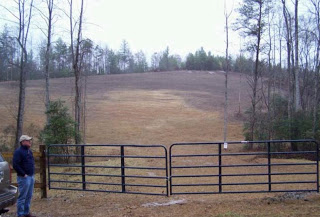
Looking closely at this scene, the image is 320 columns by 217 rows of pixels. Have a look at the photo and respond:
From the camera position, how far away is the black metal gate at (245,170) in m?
7.77

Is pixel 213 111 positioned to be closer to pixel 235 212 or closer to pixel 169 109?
pixel 169 109

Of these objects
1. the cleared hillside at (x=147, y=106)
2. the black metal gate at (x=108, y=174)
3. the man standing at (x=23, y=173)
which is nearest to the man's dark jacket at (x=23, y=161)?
the man standing at (x=23, y=173)

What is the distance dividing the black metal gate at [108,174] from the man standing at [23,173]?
1377mm

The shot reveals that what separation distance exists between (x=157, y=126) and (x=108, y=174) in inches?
1040

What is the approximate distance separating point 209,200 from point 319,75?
2143cm

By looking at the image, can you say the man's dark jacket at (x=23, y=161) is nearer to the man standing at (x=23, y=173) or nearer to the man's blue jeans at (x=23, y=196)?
the man standing at (x=23, y=173)

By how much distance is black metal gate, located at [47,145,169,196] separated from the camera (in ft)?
26.4

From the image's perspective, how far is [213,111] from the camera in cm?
→ 4741

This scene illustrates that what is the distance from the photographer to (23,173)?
21.5 feet

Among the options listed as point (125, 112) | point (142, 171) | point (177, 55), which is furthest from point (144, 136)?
point (177, 55)

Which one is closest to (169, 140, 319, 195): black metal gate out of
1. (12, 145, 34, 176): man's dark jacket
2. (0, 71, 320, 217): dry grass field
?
(0, 71, 320, 217): dry grass field

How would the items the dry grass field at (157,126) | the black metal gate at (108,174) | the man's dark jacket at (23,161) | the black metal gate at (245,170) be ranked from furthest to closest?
the black metal gate at (108,174)
the black metal gate at (245,170)
the dry grass field at (157,126)
the man's dark jacket at (23,161)

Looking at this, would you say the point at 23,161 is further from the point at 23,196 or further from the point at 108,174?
the point at 108,174

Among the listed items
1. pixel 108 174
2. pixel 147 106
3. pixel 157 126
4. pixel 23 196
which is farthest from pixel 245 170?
pixel 147 106
